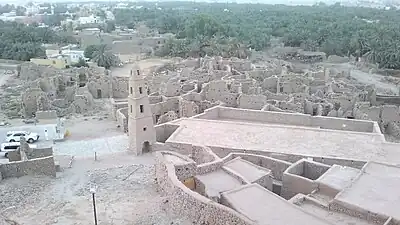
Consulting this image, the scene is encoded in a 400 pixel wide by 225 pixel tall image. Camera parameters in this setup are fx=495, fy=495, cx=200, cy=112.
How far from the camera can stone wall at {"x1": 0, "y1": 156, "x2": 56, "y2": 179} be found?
17.9 m

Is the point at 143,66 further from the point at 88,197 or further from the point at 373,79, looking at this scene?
the point at 88,197

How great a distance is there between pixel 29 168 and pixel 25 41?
52882mm

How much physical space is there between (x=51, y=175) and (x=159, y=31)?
72.6m

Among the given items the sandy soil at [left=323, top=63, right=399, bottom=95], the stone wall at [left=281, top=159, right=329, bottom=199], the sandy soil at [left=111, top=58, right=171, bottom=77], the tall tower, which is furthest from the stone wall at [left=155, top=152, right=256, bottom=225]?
the sandy soil at [left=111, top=58, right=171, bottom=77]

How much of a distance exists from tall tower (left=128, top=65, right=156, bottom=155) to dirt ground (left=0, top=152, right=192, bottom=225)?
1.57m

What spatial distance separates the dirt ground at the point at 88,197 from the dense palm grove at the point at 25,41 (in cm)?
4184

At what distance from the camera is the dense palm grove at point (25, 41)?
58156 millimetres

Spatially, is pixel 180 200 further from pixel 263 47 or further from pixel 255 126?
pixel 263 47

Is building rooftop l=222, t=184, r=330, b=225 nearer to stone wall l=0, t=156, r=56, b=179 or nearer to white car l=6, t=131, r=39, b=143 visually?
stone wall l=0, t=156, r=56, b=179

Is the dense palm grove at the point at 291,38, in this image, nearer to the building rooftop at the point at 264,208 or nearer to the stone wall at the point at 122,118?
the stone wall at the point at 122,118

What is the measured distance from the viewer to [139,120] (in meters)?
21.5

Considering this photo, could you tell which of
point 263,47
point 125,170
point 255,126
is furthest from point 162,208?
point 263,47

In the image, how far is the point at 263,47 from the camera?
232 ft

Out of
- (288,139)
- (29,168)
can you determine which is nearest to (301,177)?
(288,139)
